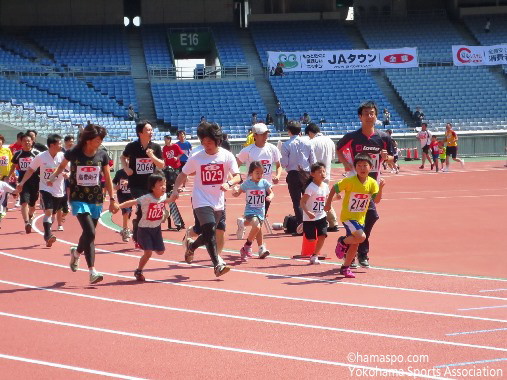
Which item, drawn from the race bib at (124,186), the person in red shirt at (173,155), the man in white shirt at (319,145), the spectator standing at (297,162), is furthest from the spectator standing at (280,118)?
the spectator standing at (297,162)

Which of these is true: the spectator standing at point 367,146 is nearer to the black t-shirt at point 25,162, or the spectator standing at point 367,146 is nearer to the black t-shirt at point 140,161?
the black t-shirt at point 140,161

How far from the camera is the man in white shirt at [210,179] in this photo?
39.2 feet

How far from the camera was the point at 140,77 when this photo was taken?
50125mm

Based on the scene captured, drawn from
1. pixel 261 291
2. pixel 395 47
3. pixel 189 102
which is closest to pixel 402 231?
pixel 261 291

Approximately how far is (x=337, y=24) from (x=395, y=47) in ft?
15.3

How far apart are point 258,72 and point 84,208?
40383mm

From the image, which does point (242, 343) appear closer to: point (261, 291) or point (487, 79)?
point (261, 291)

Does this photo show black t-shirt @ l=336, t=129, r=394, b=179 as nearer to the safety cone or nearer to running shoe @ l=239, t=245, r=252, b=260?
running shoe @ l=239, t=245, r=252, b=260

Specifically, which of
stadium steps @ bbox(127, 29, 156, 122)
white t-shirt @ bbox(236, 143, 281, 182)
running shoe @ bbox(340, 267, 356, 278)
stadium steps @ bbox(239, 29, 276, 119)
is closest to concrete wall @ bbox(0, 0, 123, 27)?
stadium steps @ bbox(127, 29, 156, 122)

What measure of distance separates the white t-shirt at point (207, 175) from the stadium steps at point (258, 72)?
34.3 m

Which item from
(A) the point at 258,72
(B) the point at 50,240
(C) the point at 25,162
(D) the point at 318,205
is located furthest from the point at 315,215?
(A) the point at 258,72

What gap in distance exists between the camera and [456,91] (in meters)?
50.2

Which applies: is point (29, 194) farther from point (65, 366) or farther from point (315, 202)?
point (65, 366)

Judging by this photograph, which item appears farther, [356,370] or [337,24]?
[337,24]
